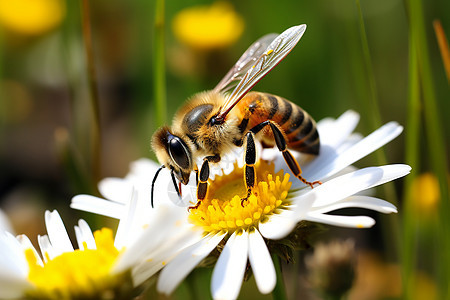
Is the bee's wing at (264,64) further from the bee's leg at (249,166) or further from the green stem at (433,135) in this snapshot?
the green stem at (433,135)

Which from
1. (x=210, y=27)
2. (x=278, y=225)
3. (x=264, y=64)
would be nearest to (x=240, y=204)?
(x=278, y=225)

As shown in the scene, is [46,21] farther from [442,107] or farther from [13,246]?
[13,246]

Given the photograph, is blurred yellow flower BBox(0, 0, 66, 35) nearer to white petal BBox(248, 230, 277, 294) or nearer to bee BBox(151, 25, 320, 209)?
bee BBox(151, 25, 320, 209)

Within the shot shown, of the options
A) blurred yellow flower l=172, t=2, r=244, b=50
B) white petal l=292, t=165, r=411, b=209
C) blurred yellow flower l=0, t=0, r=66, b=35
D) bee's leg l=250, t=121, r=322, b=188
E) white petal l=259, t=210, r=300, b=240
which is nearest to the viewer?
white petal l=259, t=210, r=300, b=240

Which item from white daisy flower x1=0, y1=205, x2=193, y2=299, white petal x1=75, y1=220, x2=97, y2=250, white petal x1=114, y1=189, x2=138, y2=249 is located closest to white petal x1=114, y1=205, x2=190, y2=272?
white daisy flower x1=0, y1=205, x2=193, y2=299

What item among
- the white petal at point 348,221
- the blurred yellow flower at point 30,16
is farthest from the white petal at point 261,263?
the blurred yellow flower at point 30,16

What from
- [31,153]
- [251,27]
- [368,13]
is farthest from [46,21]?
[368,13]
